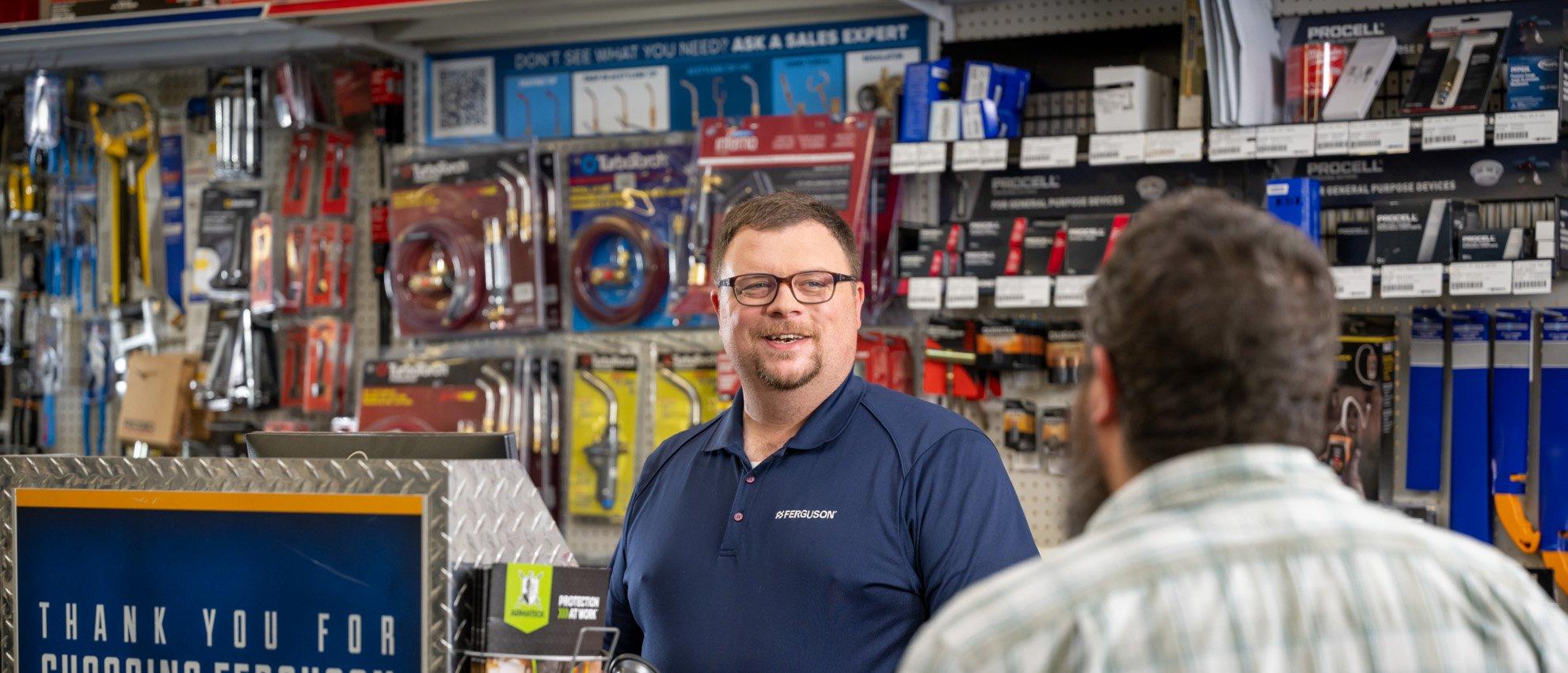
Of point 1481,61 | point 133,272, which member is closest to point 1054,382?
point 1481,61

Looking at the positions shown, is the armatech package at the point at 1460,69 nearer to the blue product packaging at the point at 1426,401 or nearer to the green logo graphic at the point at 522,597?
the blue product packaging at the point at 1426,401

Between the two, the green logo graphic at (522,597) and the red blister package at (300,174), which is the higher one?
the red blister package at (300,174)

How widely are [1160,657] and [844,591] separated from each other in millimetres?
1188

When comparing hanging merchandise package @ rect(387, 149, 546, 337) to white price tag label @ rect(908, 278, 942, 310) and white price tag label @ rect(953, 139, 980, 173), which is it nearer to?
white price tag label @ rect(908, 278, 942, 310)

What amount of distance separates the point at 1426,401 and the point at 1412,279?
15.9 inches

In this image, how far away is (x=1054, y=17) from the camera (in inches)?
174

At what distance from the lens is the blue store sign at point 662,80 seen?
15.4ft

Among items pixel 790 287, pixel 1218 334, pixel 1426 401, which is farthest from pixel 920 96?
pixel 1218 334

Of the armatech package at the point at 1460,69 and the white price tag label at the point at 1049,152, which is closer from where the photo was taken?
the armatech package at the point at 1460,69

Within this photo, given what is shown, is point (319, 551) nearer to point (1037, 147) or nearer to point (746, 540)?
point (746, 540)

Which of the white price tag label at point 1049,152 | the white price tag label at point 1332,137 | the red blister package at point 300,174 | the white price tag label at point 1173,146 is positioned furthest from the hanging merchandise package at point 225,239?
the white price tag label at point 1332,137

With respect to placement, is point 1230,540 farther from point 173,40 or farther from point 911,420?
point 173,40

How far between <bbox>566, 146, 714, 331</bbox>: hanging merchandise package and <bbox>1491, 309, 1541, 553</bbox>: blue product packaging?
2258mm

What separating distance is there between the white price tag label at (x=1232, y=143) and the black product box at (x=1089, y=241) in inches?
12.1
